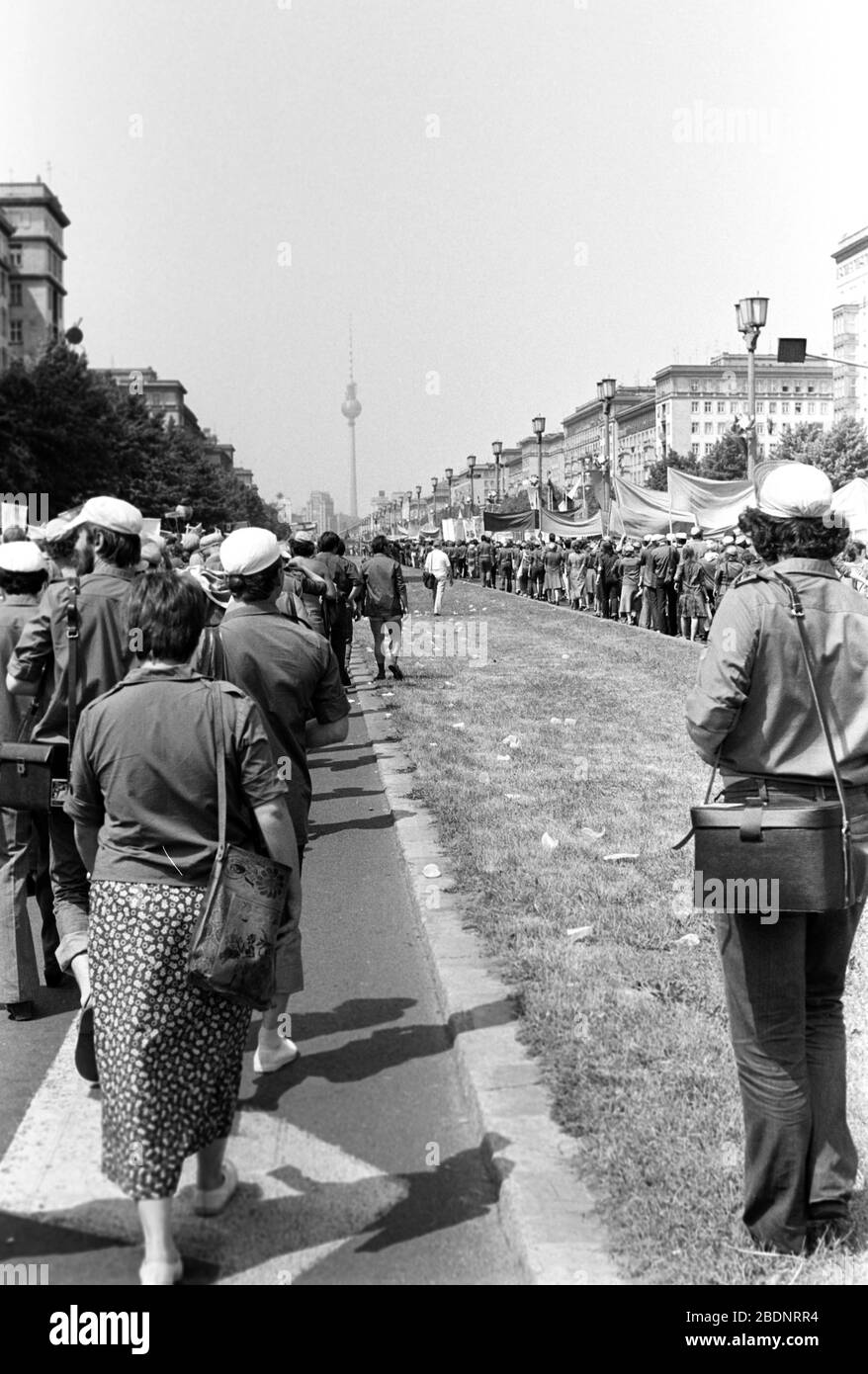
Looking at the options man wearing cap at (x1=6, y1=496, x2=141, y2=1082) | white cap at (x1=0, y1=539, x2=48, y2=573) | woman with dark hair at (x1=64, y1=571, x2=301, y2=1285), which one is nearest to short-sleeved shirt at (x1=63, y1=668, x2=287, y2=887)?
woman with dark hair at (x1=64, y1=571, x2=301, y2=1285)

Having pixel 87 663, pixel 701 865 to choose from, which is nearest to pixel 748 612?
pixel 701 865

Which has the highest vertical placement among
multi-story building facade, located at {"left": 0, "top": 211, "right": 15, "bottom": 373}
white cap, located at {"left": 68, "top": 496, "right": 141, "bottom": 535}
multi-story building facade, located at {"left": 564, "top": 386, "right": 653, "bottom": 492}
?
multi-story building facade, located at {"left": 0, "top": 211, "right": 15, "bottom": 373}

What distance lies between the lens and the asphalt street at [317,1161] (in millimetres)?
3555

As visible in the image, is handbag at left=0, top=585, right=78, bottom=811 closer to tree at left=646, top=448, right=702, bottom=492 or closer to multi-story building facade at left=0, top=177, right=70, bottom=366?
tree at left=646, top=448, right=702, bottom=492

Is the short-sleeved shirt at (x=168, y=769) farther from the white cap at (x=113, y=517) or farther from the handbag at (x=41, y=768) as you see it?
the white cap at (x=113, y=517)

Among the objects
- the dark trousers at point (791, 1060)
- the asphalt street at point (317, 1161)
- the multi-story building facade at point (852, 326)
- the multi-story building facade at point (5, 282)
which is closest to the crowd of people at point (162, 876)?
the asphalt street at point (317, 1161)

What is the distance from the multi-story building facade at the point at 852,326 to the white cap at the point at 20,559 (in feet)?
409

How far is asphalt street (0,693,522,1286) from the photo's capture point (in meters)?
3.55

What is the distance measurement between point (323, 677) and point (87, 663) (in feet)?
2.83

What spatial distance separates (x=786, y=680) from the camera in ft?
10.9

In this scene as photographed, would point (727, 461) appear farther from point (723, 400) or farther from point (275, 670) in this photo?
point (275, 670)

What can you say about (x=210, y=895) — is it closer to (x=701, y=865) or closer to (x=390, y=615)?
(x=701, y=865)
